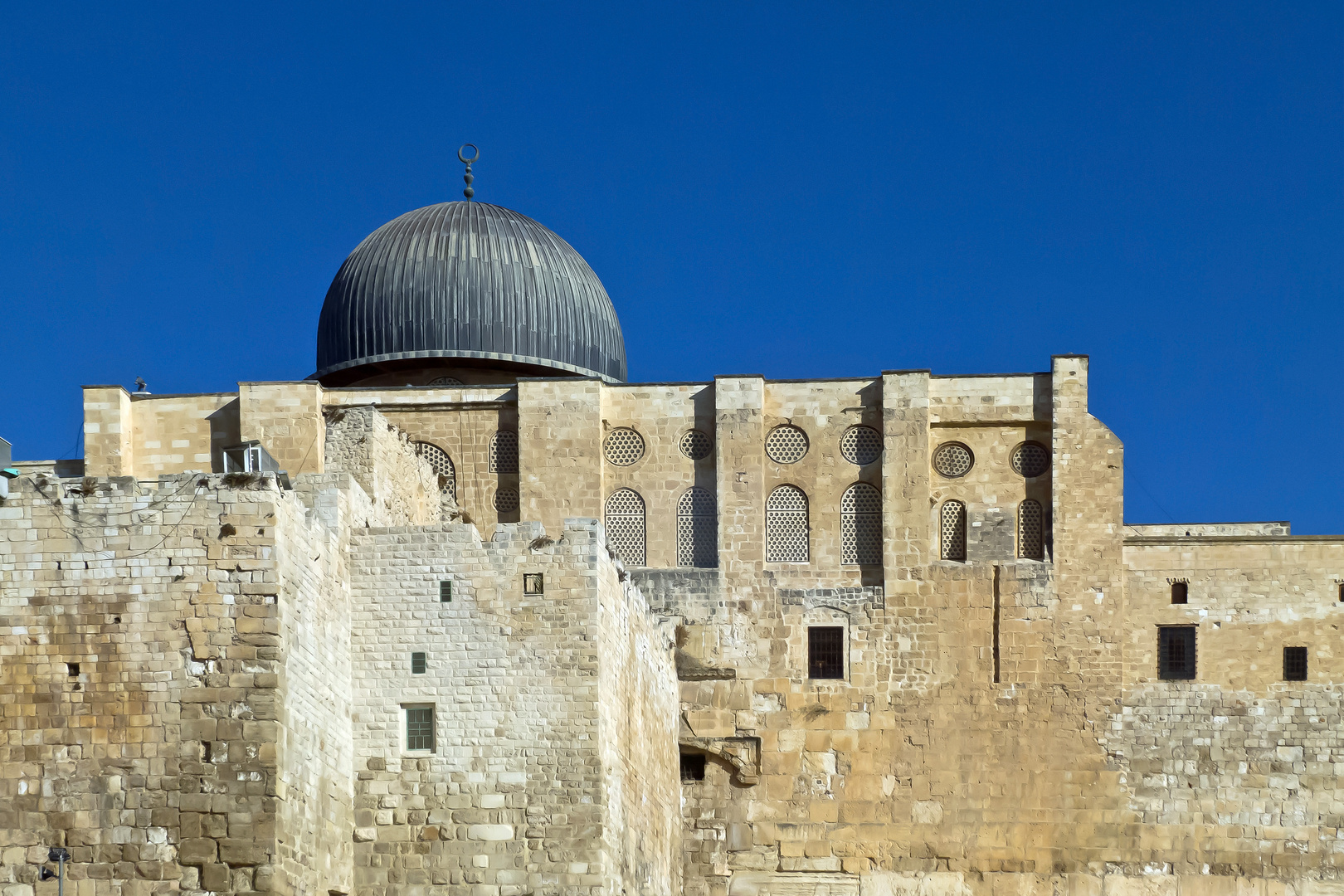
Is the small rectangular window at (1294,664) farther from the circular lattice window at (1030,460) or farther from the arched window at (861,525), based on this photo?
the arched window at (861,525)

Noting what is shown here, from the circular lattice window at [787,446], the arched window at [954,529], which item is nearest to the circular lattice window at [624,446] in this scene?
the circular lattice window at [787,446]

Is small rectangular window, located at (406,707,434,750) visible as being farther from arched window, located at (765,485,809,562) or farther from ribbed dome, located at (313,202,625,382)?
ribbed dome, located at (313,202,625,382)

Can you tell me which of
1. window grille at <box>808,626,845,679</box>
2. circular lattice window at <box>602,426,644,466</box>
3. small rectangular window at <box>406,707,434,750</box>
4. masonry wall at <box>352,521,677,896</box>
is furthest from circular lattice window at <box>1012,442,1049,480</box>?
small rectangular window at <box>406,707,434,750</box>

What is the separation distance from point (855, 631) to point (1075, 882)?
562 centimetres

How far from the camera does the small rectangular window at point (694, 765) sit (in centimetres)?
3894

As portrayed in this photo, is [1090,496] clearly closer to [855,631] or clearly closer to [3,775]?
[855,631]

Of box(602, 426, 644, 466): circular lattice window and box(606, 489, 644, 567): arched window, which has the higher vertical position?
box(602, 426, 644, 466): circular lattice window

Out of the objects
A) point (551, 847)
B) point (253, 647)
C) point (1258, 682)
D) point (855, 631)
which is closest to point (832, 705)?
point (855, 631)

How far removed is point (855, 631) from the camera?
Result: 39.3 metres

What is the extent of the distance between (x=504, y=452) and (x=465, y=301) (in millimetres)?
3517

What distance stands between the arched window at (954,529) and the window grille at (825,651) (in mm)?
2429

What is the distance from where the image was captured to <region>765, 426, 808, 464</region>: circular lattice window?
40.4 meters

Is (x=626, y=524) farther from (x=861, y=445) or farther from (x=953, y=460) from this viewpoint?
(x=953, y=460)

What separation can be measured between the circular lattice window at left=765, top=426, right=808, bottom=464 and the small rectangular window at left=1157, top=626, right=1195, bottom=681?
6967mm
